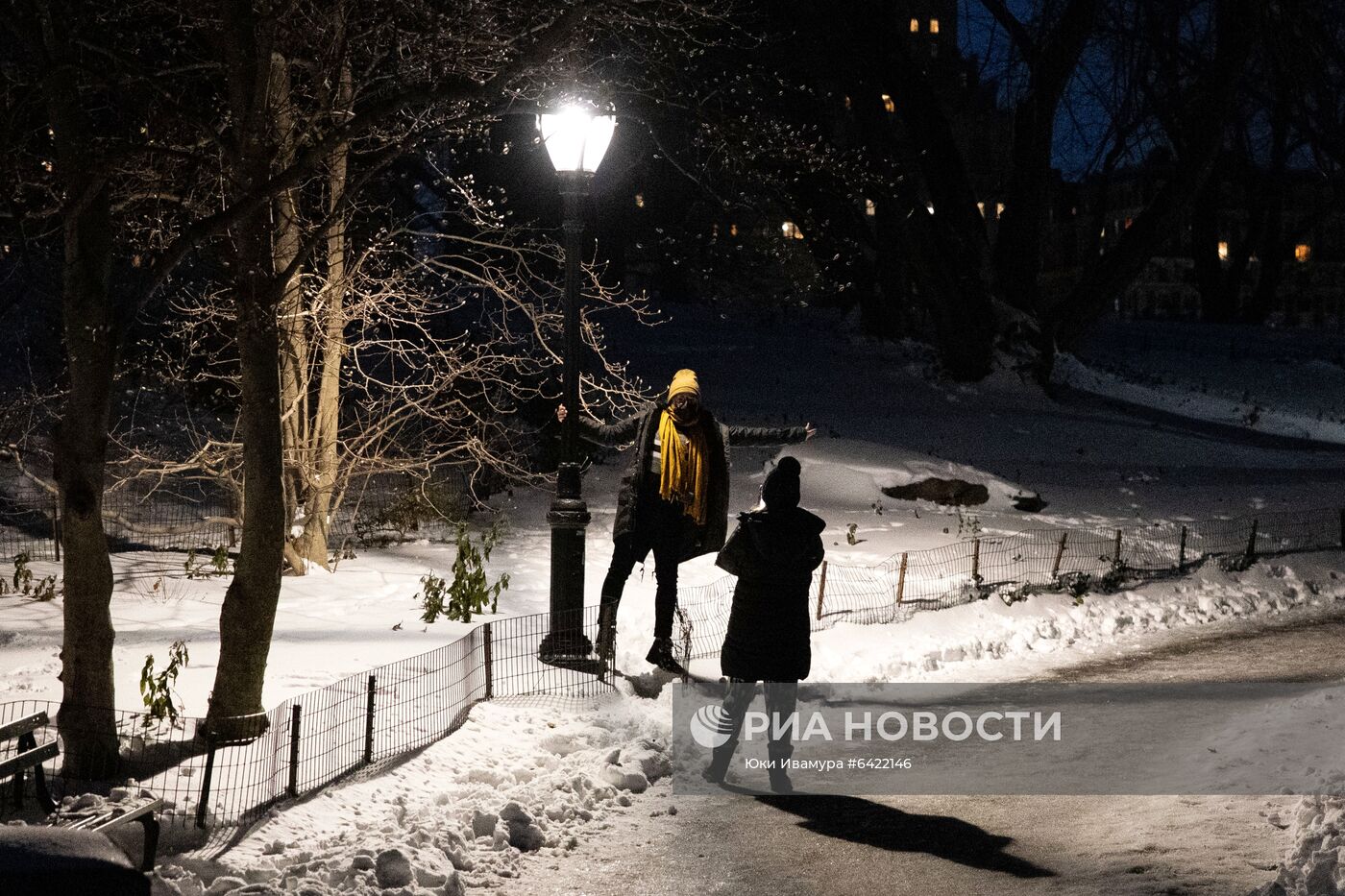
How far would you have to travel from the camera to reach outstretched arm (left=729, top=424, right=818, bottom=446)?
10875 mm

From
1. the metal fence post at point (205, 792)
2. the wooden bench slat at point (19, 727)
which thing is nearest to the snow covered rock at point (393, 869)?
the metal fence post at point (205, 792)

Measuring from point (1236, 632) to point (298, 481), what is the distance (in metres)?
9.29

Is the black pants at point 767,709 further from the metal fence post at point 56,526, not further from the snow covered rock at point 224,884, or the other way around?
the metal fence post at point 56,526

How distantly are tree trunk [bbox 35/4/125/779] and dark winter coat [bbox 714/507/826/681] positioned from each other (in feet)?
11.6

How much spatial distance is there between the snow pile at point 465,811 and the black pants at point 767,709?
466 mm

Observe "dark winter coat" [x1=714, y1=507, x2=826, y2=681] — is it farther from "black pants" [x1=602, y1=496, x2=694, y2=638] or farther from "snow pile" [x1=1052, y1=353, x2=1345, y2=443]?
"snow pile" [x1=1052, y1=353, x2=1345, y2=443]

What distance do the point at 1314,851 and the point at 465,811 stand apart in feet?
13.7

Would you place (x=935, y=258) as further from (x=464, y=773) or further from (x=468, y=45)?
(x=464, y=773)

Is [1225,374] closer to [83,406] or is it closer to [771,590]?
[771,590]

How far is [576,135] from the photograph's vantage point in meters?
10.2

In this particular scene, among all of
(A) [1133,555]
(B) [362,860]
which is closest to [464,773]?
(B) [362,860]

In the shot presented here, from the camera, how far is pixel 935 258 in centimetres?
2889

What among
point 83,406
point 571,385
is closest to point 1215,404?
point 571,385

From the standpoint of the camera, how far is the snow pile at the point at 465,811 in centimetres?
657
